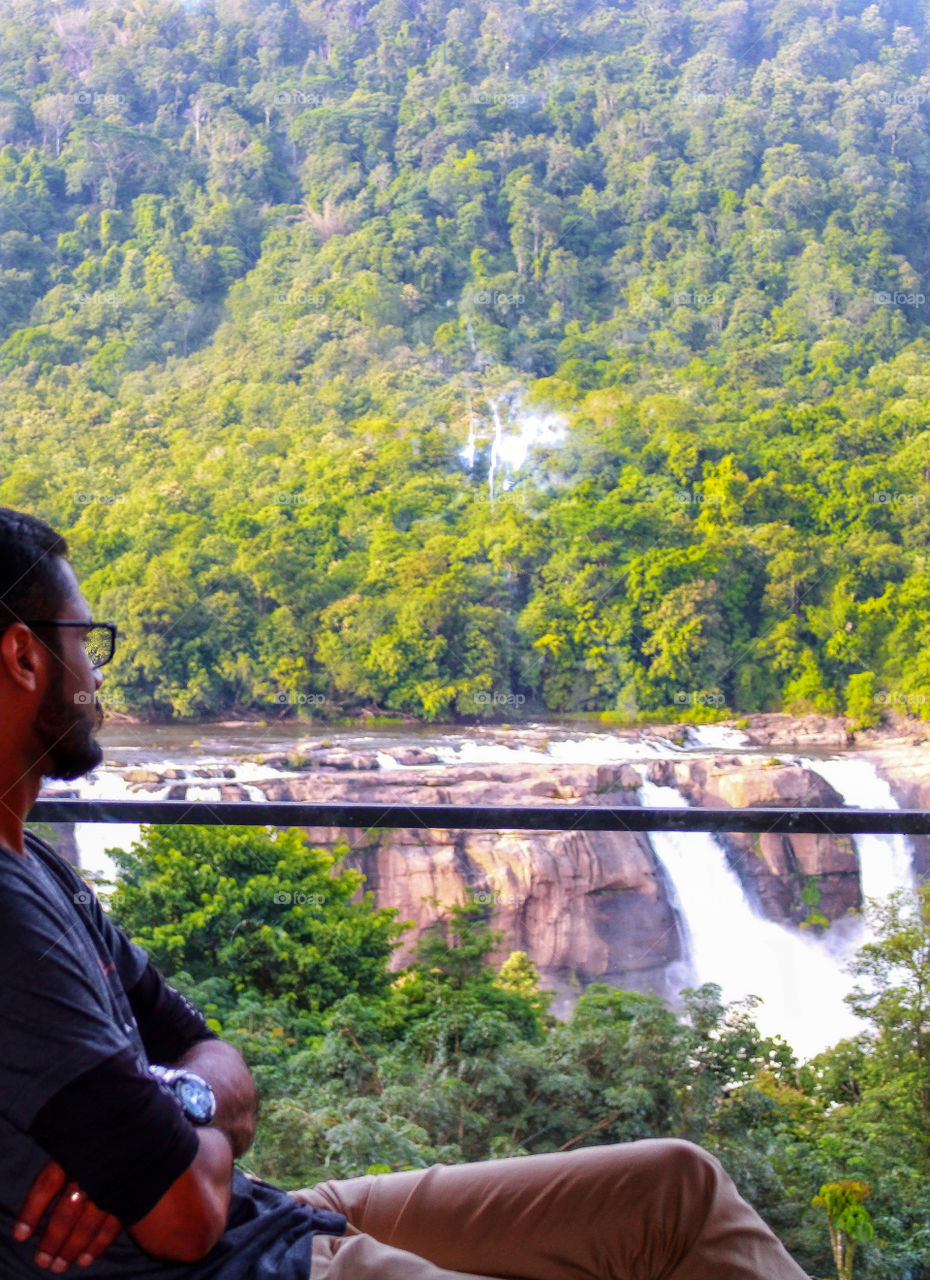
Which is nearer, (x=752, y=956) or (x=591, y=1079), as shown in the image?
(x=591, y=1079)

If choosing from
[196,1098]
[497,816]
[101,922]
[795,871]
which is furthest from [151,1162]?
[795,871]

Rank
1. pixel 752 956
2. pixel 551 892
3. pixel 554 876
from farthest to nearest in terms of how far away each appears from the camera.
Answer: pixel 554 876 → pixel 551 892 → pixel 752 956

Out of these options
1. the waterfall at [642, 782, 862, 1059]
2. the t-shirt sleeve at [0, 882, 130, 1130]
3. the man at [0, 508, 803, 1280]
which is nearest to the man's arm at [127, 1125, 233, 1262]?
the man at [0, 508, 803, 1280]

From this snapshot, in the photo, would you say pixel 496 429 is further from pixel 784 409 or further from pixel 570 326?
pixel 784 409

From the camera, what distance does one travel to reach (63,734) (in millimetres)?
834

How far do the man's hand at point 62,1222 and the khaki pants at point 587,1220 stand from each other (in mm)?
256

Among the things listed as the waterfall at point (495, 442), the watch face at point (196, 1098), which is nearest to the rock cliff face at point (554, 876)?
the watch face at point (196, 1098)

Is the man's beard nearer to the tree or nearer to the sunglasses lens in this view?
the sunglasses lens

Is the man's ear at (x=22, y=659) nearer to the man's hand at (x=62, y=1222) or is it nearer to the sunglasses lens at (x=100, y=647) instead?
the sunglasses lens at (x=100, y=647)

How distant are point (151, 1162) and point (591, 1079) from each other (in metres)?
1.27

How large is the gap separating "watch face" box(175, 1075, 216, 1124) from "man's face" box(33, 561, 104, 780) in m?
0.26

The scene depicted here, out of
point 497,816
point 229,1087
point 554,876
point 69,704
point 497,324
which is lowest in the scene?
point 554,876

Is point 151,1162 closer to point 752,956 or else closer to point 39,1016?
point 39,1016

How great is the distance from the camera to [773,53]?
24.2 ft
